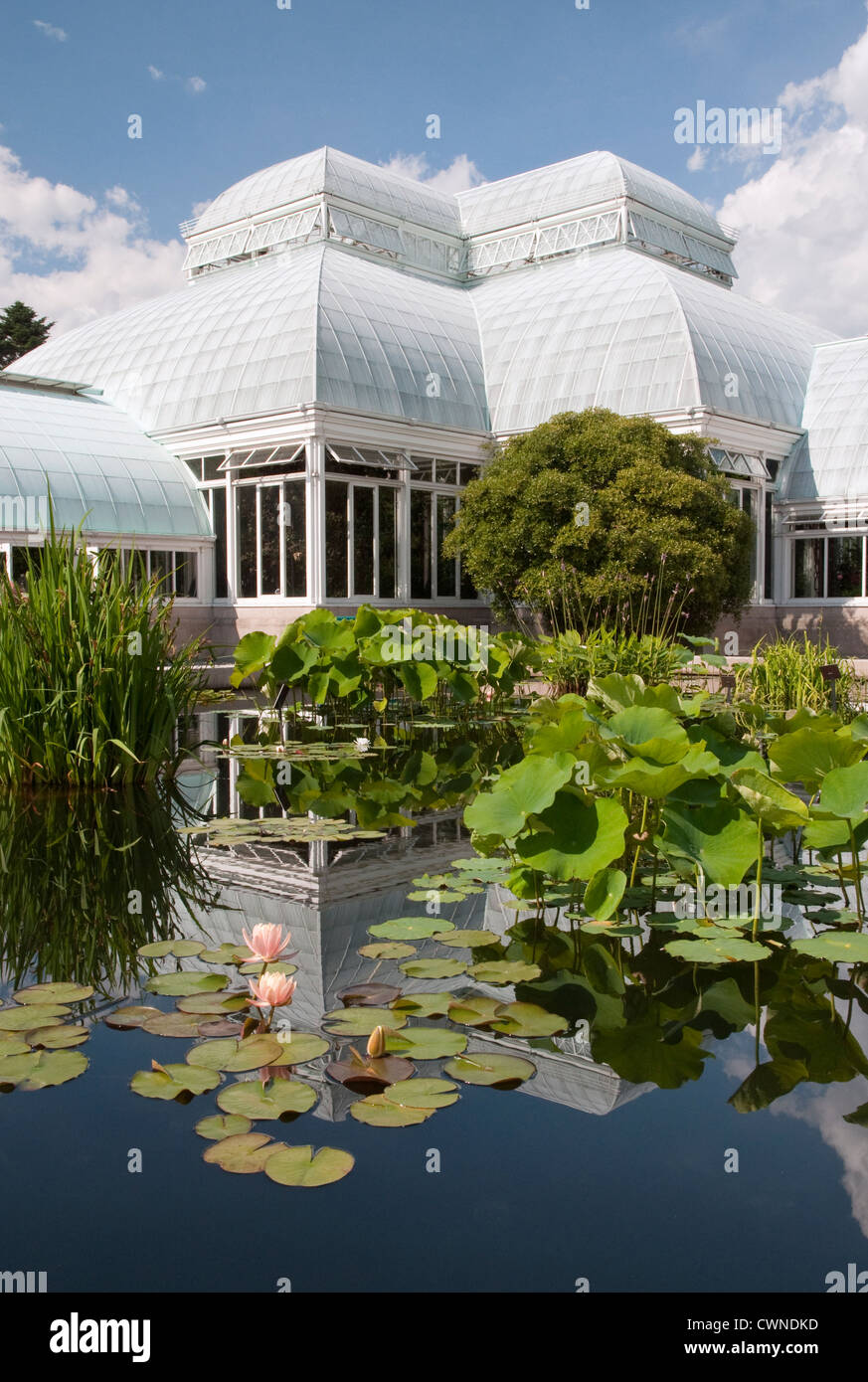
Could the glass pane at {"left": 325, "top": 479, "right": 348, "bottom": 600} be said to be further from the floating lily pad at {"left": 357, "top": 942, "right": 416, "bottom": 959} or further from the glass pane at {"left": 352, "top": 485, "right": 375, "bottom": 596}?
the floating lily pad at {"left": 357, "top": 942, "right": 416, "bottom": 959}

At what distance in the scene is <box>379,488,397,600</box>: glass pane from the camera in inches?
821

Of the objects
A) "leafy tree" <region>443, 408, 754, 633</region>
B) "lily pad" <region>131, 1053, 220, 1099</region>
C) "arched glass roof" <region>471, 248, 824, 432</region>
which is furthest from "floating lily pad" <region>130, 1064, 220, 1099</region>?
"arched glass roof" <region>471, 248, 824, 432</region>

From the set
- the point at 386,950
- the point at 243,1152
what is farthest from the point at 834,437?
the point at 243,1152

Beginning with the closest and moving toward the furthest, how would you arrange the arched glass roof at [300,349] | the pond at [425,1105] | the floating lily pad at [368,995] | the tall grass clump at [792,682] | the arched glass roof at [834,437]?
the pond at [425,1105] < the floating lily pad at [368,995] < the tall grass clump at [792,682] < the arched glass roof at [300,349] < the arched glass roof at [834,437]

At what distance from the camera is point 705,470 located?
17.8 meters

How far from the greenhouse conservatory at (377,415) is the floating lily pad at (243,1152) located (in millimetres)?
17135

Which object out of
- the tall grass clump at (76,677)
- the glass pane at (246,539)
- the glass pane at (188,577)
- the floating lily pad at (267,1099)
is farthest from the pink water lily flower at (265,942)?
the glass pane at (188,577)

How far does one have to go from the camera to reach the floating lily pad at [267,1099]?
292 centimetres

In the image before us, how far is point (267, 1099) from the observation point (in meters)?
→ 2.98

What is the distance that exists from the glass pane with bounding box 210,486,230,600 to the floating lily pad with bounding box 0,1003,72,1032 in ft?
59.1

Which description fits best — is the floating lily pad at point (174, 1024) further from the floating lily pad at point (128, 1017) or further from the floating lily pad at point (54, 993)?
the floating lily pad at point (54, 993)

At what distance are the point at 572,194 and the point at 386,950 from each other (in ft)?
92.4

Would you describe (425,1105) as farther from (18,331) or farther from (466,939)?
(18,331)
